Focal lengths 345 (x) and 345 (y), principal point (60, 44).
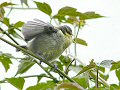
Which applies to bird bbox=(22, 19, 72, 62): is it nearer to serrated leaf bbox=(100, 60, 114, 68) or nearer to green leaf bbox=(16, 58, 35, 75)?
green leaf bbox=(16, 58, 35, 75)

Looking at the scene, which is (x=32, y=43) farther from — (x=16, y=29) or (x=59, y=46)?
(x=16, y=29)

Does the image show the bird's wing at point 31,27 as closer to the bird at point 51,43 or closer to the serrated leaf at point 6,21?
the serrated leaf at point 6,21

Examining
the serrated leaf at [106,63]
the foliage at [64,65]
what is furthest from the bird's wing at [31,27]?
the serrated leaf at [106,63]

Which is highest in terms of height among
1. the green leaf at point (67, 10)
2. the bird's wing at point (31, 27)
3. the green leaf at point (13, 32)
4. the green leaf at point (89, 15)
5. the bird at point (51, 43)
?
the green leaf at point (67, 10)

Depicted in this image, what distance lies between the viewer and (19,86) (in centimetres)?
91

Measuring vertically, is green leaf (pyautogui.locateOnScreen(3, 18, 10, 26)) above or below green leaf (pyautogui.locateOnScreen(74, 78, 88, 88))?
above

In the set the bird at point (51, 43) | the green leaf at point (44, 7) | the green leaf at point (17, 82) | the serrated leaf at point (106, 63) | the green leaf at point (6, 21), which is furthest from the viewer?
the bird at point (51, 43)

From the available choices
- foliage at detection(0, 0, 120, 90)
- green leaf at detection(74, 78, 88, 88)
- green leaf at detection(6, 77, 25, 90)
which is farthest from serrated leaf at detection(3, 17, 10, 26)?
green leaf at detection(74, 78, 88, 88)

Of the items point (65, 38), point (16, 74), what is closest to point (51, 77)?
point (16, 74)

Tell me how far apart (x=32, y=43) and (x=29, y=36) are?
28cm

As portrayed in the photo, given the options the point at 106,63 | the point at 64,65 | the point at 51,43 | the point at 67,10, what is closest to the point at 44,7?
the point at 67,10

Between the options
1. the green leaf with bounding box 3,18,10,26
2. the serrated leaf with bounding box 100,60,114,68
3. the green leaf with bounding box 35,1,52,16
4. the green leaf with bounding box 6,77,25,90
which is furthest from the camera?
the green leaf with bounding box 3,18,10,26

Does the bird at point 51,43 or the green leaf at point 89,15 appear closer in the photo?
the green leaf at point 89,15

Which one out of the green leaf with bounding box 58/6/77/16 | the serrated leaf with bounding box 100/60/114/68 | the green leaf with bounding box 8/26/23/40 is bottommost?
the serrated leaf with bounding box 100/60/114/68
